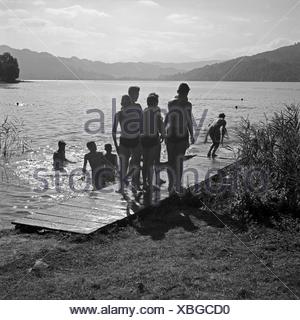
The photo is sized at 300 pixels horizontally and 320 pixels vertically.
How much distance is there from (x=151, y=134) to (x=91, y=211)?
1.85 meters

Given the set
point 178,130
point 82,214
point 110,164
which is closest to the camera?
point 82,214

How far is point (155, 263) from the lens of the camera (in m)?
5.30

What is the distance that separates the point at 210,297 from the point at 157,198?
12.4 feet

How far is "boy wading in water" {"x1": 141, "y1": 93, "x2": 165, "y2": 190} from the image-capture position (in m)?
7.92

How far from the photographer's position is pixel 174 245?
602 centimetres

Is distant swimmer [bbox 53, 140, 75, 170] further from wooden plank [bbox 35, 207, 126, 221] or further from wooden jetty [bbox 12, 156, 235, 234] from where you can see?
wooden plank [bbox 35, 207, 126, 221]

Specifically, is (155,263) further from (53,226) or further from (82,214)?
(82,214)

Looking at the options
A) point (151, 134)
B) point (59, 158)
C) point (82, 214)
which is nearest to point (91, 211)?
point (82, 214)

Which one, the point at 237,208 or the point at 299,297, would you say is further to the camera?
the point at 237,208

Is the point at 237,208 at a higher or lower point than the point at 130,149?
lower

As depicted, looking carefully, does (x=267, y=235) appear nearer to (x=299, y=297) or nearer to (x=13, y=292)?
(x=299, y=297)

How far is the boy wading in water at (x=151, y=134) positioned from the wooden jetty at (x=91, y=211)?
0.55 metres

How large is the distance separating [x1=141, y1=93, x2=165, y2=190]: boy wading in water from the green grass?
151 centimetres
